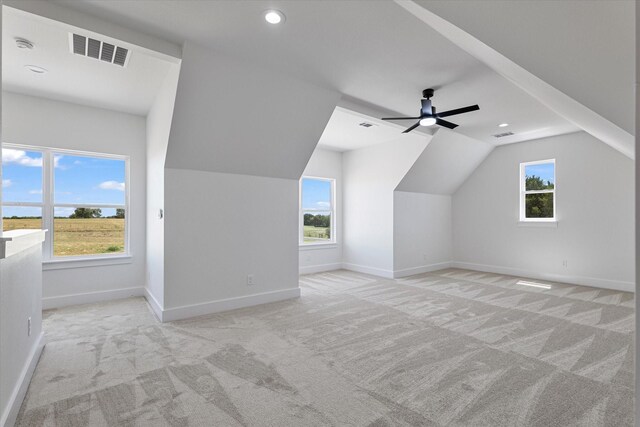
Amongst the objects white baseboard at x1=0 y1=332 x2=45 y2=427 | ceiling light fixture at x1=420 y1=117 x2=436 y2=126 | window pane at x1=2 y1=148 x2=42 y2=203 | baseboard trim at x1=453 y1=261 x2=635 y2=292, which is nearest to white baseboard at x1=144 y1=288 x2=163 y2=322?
white baseboard at x1=0 y1=332 x2=45 y2=427

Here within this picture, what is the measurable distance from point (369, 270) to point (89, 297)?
497 cm

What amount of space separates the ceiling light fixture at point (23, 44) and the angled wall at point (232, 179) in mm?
1338

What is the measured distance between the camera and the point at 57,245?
4.38m

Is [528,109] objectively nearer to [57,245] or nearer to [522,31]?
[522,31]

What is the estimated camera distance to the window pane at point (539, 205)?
20.3 feet

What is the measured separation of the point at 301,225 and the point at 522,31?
214 inches

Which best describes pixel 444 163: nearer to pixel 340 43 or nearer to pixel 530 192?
pixel 530 192

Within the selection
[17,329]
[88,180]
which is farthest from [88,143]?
[17,329]

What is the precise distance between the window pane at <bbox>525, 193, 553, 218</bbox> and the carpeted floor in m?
2.28

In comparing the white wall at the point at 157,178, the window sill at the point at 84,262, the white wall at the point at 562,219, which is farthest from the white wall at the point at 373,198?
the window sill at the point at 84,262

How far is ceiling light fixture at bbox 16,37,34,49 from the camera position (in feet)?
9.26

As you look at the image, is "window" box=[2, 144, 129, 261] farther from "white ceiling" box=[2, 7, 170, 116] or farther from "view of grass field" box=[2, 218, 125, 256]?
"white ceiling" box=[2, 7, 170, 116]

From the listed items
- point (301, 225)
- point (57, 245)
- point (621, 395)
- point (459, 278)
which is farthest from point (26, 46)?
point (459, 278)

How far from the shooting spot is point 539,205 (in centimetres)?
631
